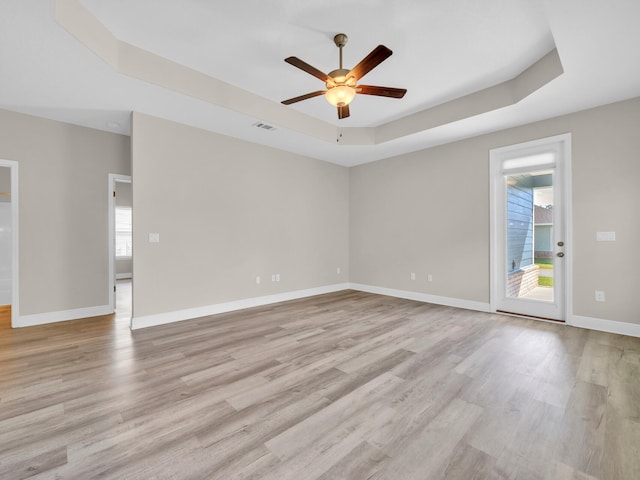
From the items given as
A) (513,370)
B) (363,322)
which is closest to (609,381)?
(513,370)

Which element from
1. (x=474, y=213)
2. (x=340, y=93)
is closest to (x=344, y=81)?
(x=340, y=93)

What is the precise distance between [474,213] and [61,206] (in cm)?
642

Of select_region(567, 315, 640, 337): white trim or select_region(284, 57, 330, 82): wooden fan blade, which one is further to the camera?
select_region(567, 315, 640, 337): white trim

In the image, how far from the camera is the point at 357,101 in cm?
423

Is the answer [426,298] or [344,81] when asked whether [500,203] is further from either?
[344,81]

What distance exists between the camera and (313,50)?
3.10 metres

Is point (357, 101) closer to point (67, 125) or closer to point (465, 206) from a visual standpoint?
point (465, 206)

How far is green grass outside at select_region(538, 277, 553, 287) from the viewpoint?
4195mm

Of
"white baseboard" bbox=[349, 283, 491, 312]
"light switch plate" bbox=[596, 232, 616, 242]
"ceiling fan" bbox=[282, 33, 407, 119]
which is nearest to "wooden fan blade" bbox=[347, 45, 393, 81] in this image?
"ceiling fan" bbox=[282, 33, 407, 119]

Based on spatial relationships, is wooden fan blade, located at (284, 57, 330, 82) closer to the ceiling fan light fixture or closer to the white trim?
the ceiling fan light fixture

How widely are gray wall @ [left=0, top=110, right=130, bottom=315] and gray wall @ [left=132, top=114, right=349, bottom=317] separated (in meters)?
1.16

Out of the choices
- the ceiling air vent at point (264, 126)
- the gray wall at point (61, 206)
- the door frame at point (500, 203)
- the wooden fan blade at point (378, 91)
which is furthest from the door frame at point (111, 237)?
the door frame at point (500, 203)

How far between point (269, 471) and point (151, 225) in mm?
3576

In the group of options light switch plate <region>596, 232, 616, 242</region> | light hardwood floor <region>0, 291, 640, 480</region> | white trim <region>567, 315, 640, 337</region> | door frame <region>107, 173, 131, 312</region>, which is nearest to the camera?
light hardwood floor <region>0, 291, 640, 480</region>
